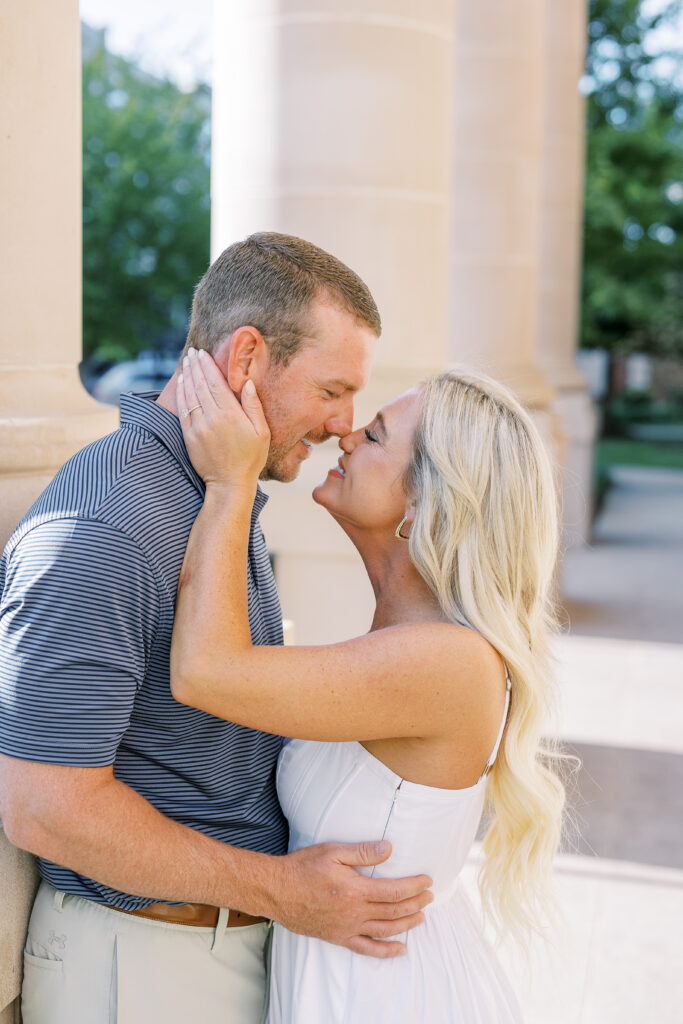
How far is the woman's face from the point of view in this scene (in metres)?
2.54

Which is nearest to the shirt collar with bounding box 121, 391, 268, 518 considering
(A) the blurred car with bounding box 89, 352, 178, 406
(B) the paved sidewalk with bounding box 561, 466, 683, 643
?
(B) the paved sidewalk with bounding box 561, 466, 683, 643

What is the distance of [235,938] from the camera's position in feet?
7.76

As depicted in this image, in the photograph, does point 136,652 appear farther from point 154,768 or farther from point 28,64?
point 28,64

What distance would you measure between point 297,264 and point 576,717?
5.70 m

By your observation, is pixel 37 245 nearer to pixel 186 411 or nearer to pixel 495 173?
pixel 186 411

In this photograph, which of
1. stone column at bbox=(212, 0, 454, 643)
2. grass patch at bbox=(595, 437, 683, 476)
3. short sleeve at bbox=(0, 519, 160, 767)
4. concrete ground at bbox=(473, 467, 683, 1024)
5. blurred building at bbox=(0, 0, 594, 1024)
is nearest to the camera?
short sleeve at bbox=(0, 519, 160, 767)

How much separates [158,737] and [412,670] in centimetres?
51

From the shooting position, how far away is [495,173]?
10.0 metres

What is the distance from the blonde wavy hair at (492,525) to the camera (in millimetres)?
2369

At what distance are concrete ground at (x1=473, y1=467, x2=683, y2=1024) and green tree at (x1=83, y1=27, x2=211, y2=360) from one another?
19.3 m

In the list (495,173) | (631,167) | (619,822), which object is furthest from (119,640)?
(631,167)

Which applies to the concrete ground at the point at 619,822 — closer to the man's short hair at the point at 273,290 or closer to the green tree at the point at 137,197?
the man's short hair at the point at 273,290

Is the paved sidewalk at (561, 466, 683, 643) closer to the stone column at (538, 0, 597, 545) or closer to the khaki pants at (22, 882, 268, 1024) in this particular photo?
the stone column at (538, 0, 597, 545)

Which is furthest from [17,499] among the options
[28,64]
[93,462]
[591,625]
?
[591,625]
